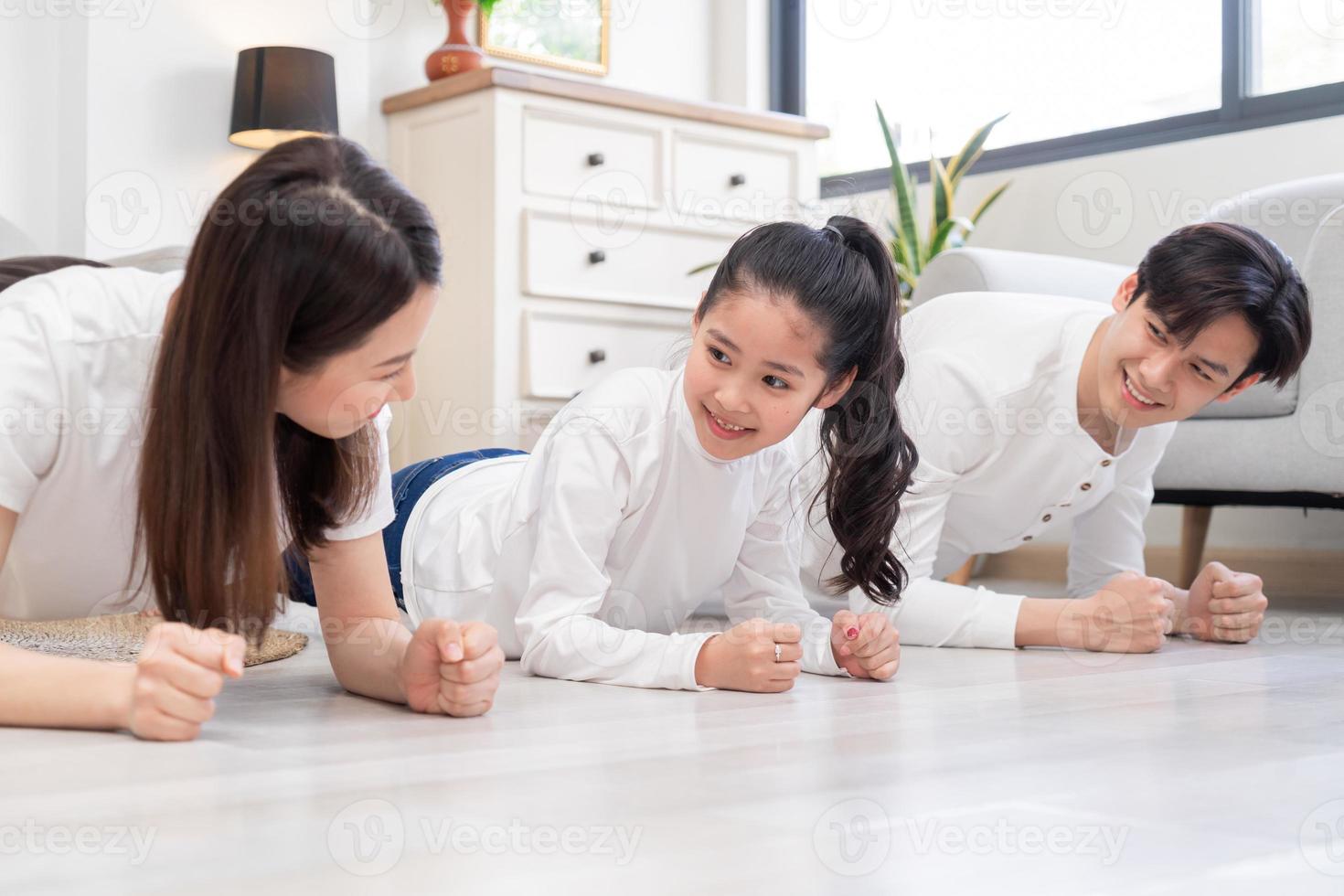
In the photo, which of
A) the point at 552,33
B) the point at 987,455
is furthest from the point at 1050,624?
the point at 552,33

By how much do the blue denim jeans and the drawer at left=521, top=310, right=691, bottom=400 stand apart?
1.15 metres

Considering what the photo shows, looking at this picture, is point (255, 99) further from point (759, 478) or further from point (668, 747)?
point (668, 747)

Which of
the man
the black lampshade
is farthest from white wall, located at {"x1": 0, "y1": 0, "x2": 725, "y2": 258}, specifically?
the man

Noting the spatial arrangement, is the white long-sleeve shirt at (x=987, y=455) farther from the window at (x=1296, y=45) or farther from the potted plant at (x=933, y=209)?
the window at (x=1296, y=45)

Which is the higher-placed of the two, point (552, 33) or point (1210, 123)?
point (552, 33)

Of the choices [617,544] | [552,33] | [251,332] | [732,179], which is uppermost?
[552,33]

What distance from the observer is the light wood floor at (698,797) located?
2.20 feet

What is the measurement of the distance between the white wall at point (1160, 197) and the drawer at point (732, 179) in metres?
0.23

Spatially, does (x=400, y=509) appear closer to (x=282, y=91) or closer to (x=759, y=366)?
(x=759, y=366)

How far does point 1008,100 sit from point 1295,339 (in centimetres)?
231

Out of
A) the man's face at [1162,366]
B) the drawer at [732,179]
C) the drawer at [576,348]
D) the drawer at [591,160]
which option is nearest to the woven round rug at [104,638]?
the man's face at [1162,366]

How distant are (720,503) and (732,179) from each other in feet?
6.81

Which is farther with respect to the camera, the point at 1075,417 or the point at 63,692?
the point at 1075,417

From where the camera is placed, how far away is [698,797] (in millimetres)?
832
